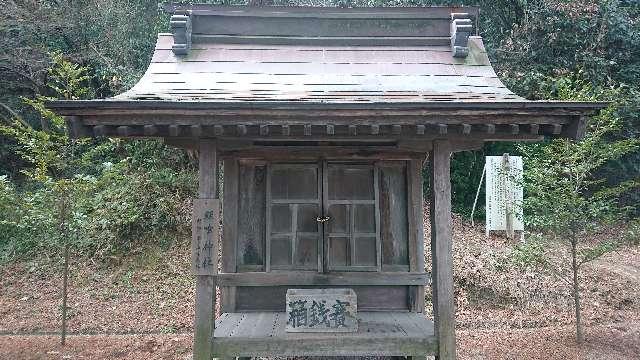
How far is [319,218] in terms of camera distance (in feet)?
16.6

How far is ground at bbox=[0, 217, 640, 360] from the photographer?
6.41 m

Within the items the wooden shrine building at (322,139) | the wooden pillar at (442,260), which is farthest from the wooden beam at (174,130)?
the wooden pillar at (442,260)

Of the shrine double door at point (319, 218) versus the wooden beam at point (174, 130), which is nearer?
the wooden beam at point (174, 130)

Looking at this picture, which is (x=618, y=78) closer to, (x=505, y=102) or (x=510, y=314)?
(x=510, y=314)

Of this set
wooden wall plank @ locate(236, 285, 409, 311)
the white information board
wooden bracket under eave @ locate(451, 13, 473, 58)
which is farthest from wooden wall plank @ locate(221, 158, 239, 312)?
the white information board

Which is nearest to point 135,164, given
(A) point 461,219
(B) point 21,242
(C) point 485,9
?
(B) point 21,242

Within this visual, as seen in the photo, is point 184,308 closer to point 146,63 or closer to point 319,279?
point 319,279

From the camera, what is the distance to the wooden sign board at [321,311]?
13.9 feet

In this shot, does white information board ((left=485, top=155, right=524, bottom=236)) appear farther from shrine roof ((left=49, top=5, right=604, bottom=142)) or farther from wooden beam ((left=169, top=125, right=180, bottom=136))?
wooden beam ((left=169, top=125, right=180, bottom=136))

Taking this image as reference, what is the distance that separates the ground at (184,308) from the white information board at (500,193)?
0.50 metres

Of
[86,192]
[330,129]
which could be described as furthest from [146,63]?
[330,129]

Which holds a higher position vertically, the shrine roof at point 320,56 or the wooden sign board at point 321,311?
the shrine roof at point 320,56

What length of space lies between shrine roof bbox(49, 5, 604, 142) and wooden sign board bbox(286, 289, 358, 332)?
193 centimetres

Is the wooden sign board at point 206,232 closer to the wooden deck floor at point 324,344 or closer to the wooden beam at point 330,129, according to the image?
the wooden deck floor at point 324,344
